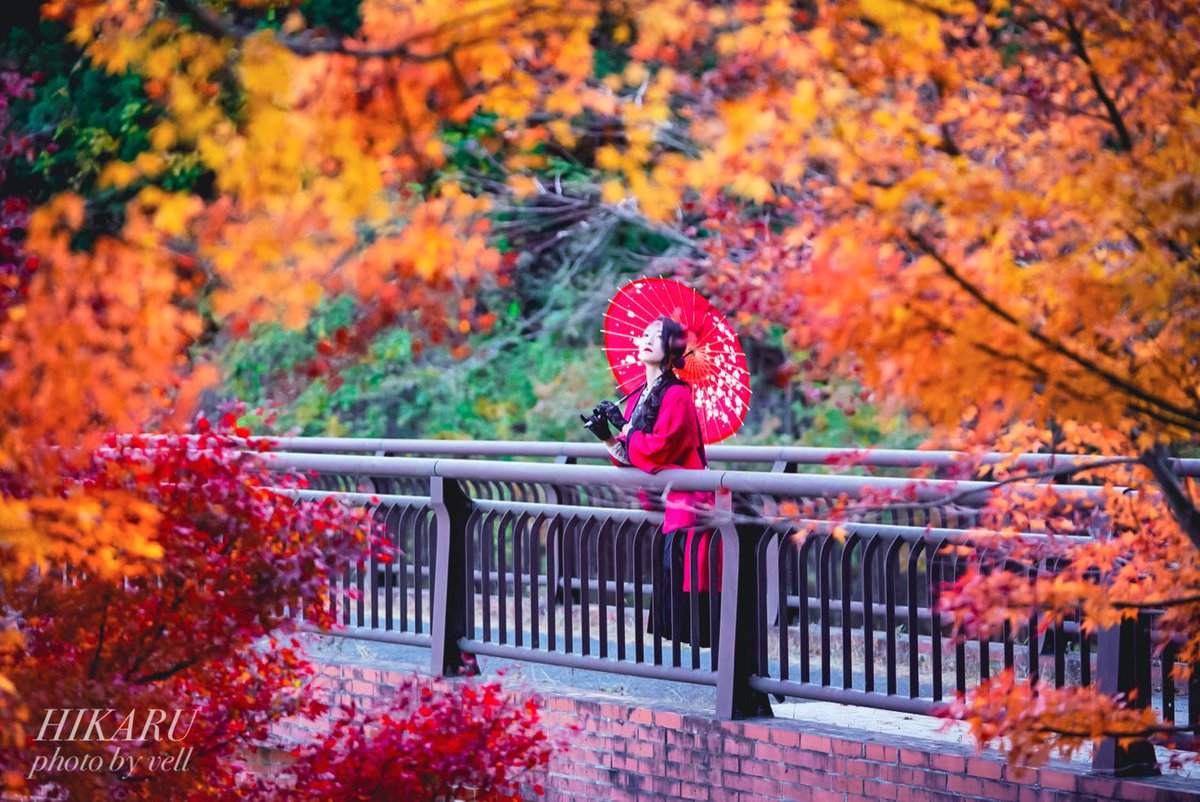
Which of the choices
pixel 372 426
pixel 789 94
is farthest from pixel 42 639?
pixel 372 426

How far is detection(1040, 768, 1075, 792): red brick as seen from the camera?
209 inches

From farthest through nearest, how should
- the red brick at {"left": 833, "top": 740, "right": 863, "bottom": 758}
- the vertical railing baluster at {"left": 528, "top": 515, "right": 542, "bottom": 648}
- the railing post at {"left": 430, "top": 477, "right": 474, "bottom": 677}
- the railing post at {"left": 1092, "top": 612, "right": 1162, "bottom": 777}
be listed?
the railing post at {"left": 430, "top": 477, "right": 474, "bottom": 677}, the vertical railing baluster at {"left": 528, "top": 515, "right": 542, "bottom": 648}, the red brick at {"left": 833, "top": 740, "right": 863, "bottom": 758}, the railing post at {"left": 1092, "top": 612, "right": 1162, "bottom": 777}

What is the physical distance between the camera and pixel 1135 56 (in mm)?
3613

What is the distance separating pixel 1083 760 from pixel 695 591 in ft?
6.54

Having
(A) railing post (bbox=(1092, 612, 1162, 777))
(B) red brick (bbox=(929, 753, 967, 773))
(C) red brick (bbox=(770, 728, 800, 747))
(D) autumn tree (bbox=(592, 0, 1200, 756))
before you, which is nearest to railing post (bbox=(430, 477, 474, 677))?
(C) red brick (bbox=(770, 728, 800, 747))

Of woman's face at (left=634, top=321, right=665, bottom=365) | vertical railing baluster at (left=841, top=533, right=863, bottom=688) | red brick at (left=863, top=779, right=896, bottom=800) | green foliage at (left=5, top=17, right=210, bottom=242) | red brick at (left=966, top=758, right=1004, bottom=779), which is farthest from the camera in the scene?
green foliage at (left=5, top=17, right=210, bottom=242)

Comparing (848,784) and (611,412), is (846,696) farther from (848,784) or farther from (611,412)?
(611,412)

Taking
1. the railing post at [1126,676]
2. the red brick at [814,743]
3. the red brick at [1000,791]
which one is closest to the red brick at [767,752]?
the red brick at [814,743]

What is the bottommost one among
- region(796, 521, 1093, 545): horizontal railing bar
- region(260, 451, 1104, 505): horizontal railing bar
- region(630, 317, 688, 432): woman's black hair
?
region(796, 521, 1093, 545): horizontal railing bar

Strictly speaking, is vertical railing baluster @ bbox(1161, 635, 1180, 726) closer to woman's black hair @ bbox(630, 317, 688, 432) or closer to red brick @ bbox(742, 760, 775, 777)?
red brick @ bbox(742, 760, 775, 777)

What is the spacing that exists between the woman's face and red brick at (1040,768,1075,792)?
3.24 metres

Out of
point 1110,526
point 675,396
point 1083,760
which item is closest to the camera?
point 1110,526

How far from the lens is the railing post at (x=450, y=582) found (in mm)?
8094

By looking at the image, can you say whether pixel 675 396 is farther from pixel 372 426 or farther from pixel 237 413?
pixel 372 426
